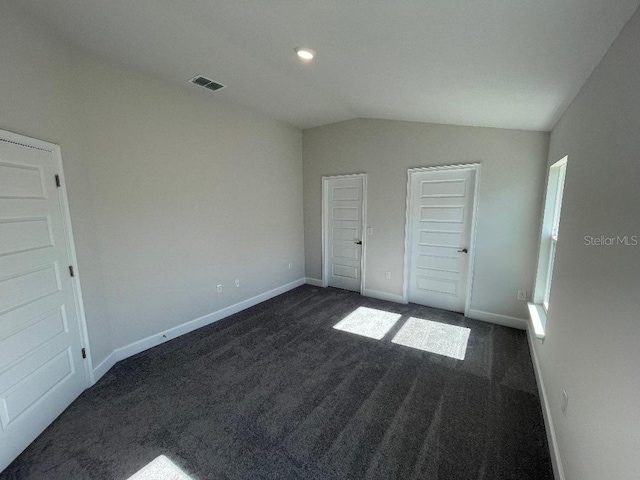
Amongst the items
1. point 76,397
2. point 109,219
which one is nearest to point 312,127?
point 109,219

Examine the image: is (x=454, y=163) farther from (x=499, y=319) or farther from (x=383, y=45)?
(x=383, y=45)

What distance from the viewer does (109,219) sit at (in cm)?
257

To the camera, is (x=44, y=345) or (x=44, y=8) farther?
(x=44, y=345)

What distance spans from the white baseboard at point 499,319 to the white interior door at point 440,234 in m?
0.19

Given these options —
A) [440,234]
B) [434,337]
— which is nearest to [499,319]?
[434,337]

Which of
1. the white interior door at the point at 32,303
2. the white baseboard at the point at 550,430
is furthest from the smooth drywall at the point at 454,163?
the white interior door at the point at 32,303

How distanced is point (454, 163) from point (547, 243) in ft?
4.61

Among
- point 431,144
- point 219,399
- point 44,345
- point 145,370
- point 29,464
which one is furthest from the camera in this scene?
point 431,144

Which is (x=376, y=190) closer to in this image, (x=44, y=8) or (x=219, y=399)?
(x=219, y=399)

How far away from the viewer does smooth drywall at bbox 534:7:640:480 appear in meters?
0.96

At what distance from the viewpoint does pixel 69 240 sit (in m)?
2.18

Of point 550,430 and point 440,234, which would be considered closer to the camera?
point 550,430

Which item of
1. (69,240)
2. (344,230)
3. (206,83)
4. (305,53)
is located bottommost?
(344,230)

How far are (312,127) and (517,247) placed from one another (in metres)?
3.59
